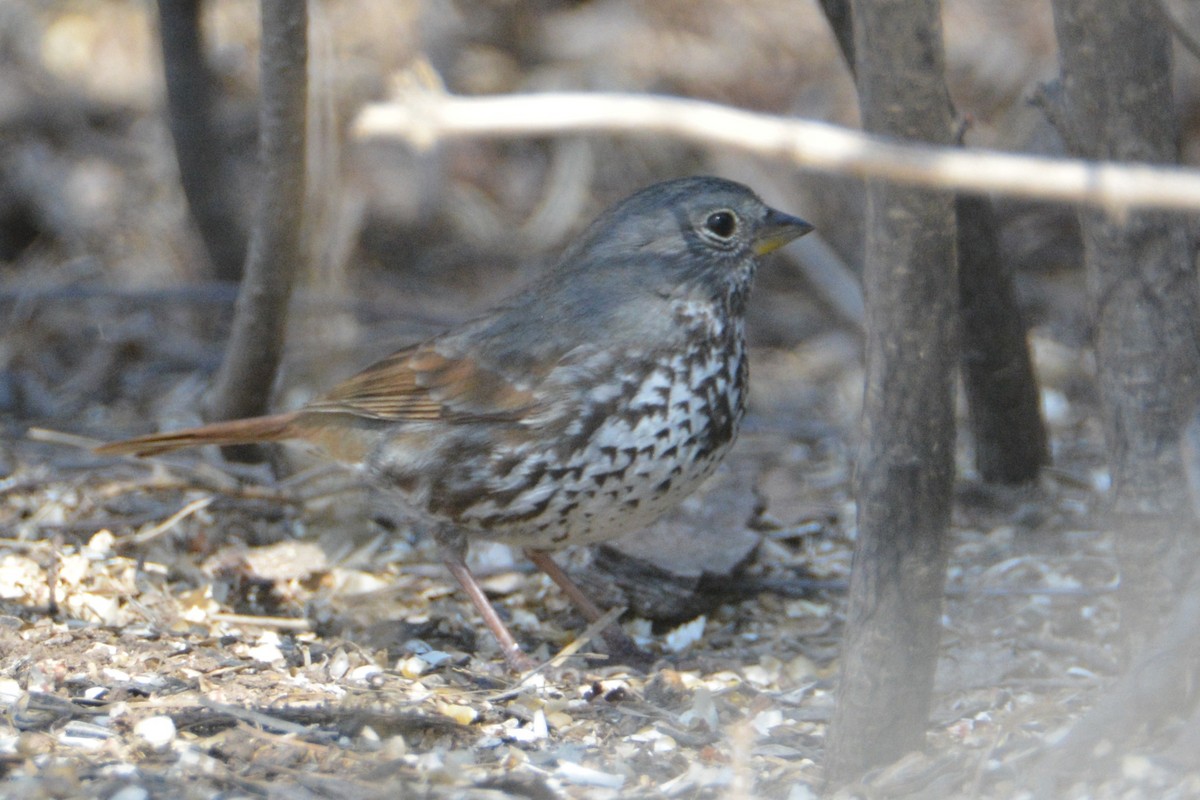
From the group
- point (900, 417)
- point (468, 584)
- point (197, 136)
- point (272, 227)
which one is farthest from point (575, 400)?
point (197, 136)

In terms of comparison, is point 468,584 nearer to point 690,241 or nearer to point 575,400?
point 575,400

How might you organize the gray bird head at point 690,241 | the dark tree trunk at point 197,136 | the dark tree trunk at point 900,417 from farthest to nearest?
the dark tree trunk at point 197,136 < the gray bird head at point 690,241 < the dark tree trunk at point 900,417

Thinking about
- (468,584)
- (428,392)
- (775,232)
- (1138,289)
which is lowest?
(468,584)

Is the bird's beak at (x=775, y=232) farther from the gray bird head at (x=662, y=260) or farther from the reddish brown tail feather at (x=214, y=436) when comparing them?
the reddish brown tail feather at (x=214, y=436)

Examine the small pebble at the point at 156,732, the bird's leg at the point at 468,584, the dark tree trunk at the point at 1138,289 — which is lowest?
the small pebble at the point at 156,732

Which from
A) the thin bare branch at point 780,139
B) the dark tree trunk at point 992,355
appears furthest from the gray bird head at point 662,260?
the thin bare branch at point 780,139

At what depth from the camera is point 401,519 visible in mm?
4742

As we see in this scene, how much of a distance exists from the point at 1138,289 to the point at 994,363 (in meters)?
1.48

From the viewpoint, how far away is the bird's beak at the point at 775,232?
4.01m

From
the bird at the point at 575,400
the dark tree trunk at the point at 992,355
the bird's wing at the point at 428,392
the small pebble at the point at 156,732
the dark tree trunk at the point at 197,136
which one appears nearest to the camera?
the small pebble at the point at 156,732

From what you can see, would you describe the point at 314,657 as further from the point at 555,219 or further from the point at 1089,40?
the point at 555,219

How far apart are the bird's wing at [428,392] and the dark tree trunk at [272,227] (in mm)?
315

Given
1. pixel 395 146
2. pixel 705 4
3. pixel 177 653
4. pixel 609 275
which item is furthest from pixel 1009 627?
pixel 705 4

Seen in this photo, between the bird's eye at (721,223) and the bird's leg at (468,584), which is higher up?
the bird's eye at (721,223)
